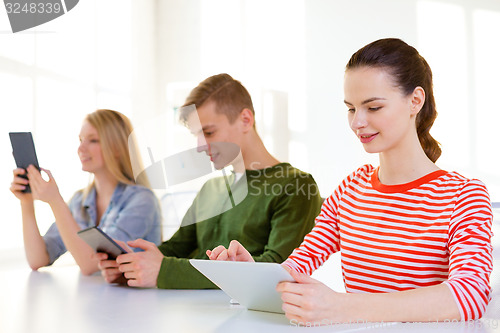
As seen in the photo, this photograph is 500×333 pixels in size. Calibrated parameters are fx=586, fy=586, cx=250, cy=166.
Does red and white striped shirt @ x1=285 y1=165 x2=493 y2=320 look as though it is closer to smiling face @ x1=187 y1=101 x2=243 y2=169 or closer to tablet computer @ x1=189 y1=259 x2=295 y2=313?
tablet computer @ x1=189 y1=259 x2=295 y2=313

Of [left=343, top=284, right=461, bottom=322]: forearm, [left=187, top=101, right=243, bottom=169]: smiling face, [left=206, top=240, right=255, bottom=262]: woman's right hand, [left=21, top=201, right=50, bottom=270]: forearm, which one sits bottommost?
[left=21, top=201, right=50, bottom=270]: forearm

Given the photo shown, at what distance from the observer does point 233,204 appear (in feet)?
4.28

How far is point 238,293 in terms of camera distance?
33.5 inches

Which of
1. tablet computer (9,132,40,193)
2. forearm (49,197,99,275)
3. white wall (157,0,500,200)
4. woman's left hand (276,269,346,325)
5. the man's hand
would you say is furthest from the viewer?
white wall (157,0,500,200)

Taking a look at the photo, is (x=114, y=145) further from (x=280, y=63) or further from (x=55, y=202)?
(x=280, y=63)

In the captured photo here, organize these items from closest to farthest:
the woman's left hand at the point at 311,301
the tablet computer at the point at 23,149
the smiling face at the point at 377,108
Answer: the woman's left hand at the point at 311,301 < the smiling face at the point at 377,108 < the tablet computer at the point at 23,149

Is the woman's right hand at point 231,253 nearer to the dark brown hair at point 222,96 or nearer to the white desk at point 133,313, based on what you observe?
the white desk at point 133,313

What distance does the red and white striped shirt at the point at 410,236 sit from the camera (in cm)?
75

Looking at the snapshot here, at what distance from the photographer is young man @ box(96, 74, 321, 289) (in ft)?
3.84

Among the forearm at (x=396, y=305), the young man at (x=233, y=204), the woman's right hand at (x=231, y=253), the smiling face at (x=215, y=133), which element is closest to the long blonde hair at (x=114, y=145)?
the young man at (x=233, y=204)

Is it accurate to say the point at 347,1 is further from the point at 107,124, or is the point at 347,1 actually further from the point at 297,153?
the point at 107,124

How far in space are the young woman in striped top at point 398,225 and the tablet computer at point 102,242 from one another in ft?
1.18

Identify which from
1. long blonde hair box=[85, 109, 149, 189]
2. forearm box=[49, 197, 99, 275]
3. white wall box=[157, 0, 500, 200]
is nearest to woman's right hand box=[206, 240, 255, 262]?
forearm box=[49, 197, 99, 275]

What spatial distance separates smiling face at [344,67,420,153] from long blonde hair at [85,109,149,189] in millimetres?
961
